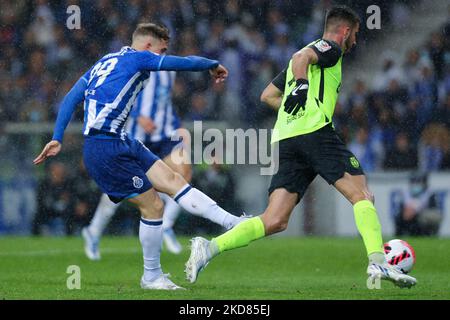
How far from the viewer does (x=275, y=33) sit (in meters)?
15.4

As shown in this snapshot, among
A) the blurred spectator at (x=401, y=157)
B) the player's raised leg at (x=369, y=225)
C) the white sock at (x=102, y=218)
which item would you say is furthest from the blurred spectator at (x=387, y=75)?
the player's raised leg at (x=369, y=225)

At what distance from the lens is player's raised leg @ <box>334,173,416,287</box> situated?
22.4 ft

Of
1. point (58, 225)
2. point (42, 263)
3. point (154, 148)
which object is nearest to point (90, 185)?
point (58, 225)

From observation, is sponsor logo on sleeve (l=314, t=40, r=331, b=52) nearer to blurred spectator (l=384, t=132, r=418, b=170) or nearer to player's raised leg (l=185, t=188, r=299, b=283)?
player's raised leg (l=185, t=188, r=299, b=283)

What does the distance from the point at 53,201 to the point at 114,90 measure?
21.7ft

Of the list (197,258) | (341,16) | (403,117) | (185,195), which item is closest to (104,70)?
(185,195)

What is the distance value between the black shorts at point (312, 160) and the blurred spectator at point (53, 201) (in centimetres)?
679

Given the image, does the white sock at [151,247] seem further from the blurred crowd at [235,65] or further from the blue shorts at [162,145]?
the blurred crowd at [235,65]

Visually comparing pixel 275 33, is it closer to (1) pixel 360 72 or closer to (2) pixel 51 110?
(1) pixel 360 72

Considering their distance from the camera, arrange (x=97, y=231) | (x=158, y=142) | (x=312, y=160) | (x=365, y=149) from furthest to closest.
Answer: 1. (x=365, y=149)
2. (x=158, y=142)
3. (x=97, y=231)
4. (x=312, y=160)

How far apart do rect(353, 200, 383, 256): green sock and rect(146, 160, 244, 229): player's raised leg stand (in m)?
0.95

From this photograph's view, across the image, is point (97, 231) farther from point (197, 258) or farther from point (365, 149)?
point (365, 149)

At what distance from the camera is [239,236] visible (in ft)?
24.0

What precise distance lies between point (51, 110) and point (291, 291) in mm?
7950
